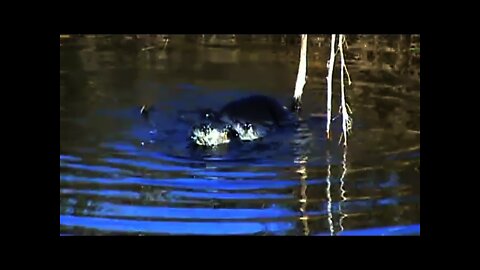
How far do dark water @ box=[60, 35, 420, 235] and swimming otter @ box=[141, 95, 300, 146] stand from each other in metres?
0.05

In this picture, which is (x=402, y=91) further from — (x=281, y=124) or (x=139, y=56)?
(x=139, y=56)

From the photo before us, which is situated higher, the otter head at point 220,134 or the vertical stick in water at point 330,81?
the vertical stick in water at point 330,81

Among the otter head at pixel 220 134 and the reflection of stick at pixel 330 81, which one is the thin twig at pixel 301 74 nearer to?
the reflection of stick at pixel 330 81

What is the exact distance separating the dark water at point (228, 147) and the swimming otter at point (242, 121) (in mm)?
49

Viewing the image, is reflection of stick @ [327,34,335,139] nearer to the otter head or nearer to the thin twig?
the thin twig

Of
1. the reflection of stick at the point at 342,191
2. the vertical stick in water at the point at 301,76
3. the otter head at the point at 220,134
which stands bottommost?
the reflection of stick at the point at 342,191

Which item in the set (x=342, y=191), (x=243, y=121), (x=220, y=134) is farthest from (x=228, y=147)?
(x=342, y=191)

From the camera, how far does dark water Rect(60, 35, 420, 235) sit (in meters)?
3.03

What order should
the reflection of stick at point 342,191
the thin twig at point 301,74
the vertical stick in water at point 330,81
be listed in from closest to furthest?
1. the reflection of stick at point 342,191
2. the vertical stick in water at point 330,81
3. the thin twig at point 301,74

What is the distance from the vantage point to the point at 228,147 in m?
3.60

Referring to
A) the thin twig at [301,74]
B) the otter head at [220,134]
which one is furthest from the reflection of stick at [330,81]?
the otter head at [220,134]

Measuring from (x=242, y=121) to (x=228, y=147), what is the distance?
0.58ft

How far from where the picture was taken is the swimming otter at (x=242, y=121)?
363cm
